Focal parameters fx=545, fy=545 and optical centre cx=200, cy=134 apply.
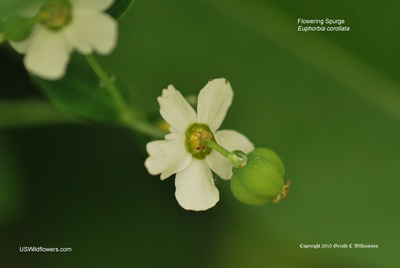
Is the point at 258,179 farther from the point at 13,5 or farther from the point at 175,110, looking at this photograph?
the point at 13,5

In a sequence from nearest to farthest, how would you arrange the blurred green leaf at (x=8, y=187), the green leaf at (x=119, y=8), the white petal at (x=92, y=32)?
the white petal at (x=92, y=32), the green leaf at (x=119, y=8), the blurred green leaf at (x=8, y=187)

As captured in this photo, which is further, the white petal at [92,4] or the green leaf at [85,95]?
the green leaf at [85,95]

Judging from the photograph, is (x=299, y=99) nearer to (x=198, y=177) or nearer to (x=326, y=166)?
(x=326, y=166)

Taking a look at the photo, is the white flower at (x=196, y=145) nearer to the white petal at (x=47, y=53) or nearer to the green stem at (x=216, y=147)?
the green stem at (x=216, y=147)

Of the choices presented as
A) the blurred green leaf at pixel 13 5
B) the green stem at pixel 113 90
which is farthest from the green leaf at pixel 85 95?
the blurred green leaf at pixel 13 5

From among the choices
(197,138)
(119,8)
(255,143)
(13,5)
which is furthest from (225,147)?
(255,143)

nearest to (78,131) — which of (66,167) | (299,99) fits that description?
(66,167)
